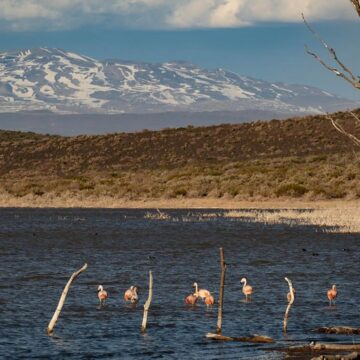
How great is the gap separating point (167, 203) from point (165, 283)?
4087cm

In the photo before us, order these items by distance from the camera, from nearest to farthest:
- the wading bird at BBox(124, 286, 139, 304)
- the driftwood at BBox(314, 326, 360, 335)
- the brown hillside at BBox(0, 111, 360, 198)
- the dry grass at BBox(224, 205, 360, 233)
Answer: the driftwood at BBox(314, 326, 360, 335) → the wading bird at BBox(124, 286, 139, 304) → the dry grass at BBox(224, 205, 360, 233) → the brown hillside at BBox(0, 111, 360, 198)

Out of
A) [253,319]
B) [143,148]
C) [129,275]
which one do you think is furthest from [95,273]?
[143,148]

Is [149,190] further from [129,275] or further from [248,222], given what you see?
[129,275]

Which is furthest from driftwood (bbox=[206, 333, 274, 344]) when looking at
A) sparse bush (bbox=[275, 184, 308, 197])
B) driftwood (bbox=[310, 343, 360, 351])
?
sparse bush (bbox=[275, 184, 308, 197])

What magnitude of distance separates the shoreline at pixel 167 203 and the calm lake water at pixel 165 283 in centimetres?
1390

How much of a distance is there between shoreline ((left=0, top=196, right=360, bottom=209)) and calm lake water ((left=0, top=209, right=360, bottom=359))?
13.9 metres

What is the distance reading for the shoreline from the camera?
208 feet

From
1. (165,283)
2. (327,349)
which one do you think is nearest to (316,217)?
(165,283)

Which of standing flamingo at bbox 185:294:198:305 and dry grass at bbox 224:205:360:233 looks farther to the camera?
dry grass at bbox 224:205:360:233

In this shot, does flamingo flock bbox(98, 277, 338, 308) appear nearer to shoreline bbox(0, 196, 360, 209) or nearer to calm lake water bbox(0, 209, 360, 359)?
calm lake water bbox(0, 209, 360, 359)

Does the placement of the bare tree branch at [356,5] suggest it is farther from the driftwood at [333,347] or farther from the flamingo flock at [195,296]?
the flamingo flock at [195,296]

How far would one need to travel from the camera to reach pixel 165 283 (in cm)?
2822

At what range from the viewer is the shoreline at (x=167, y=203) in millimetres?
63406

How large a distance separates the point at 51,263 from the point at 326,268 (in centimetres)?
877
